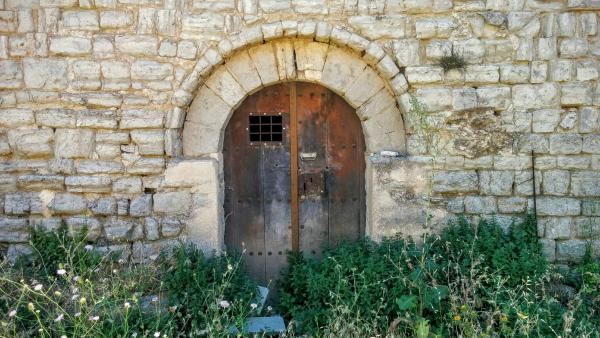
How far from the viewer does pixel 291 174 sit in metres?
5.24

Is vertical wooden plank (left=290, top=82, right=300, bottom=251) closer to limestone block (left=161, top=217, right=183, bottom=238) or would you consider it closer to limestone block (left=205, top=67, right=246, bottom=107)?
limestone block (left=205, top=67, right=246, bottom=107)

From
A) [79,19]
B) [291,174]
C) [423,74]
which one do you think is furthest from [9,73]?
[423,74]

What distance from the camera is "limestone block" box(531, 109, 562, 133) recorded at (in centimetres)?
485

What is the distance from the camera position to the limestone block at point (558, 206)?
4.89 meters

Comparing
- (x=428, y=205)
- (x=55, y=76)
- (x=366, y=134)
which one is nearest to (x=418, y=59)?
(x=366, y=134)

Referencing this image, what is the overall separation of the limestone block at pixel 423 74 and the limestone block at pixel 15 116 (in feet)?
10.3

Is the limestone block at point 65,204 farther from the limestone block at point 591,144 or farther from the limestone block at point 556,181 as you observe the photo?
the limestone block at point 591,144

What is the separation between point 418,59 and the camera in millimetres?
4848

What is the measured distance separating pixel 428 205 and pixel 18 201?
11.2ft

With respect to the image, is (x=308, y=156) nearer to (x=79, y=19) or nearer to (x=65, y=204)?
(x=65, y=204)

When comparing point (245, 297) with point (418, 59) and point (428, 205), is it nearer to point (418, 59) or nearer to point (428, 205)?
point (428, 205)

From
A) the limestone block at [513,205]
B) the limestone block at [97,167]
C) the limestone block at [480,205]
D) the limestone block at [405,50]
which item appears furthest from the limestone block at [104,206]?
the limestone block at [513,205]

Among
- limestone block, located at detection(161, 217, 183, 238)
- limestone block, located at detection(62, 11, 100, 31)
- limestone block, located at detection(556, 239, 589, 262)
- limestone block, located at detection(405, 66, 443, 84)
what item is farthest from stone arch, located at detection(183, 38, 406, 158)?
limestone block, located at detection(556, 239, 589, 262)

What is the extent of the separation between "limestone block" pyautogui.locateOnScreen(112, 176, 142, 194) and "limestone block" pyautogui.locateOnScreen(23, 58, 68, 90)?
90cm
